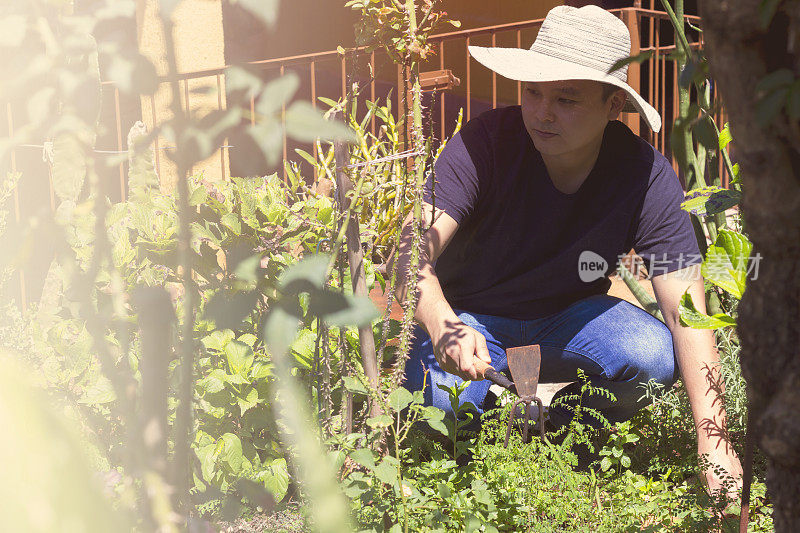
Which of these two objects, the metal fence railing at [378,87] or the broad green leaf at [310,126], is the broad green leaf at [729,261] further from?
the broad green leaf at [310,126]

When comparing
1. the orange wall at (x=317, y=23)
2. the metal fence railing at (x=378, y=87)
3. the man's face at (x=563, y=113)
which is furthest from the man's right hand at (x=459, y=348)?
the orange wall at (x=317, y=23)

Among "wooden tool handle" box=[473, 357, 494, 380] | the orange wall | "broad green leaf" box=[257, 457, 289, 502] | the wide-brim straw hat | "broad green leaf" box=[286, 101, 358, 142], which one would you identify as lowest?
"broad green leaf" box=[257, 457, 289, 502]

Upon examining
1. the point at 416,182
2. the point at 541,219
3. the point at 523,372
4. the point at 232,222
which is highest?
the point at 416,182

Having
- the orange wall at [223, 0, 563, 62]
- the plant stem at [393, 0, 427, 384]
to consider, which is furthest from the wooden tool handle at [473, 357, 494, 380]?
the orange wall at [223, 0, 563, 62]

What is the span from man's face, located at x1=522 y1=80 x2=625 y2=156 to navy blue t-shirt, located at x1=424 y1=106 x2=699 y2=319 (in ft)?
0.74

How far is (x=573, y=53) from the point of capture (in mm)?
2299

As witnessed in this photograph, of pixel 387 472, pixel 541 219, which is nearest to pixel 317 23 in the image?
pixel 541 219

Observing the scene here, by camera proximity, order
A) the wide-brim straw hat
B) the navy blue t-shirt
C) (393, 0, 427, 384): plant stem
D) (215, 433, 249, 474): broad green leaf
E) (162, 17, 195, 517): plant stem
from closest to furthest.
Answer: (162, 17, 195, 517): plant stem → (393, 0, 427, 384): plant stem → (215, 433, 249, 474): broad green leaf → the wide-brim straw hat → the navy blue t-shirt

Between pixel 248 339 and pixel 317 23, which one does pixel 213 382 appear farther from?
pixel 317 23

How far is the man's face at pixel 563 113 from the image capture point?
7.32 ft

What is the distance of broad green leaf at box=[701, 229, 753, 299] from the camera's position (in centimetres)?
107

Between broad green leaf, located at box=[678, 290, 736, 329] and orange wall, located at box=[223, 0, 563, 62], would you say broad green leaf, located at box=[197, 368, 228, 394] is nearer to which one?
broad green leaf, located at box=[678, 290, 736, 329]

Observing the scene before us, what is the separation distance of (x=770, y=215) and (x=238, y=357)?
133cm

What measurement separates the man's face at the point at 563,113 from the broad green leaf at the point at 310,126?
1.65 m
